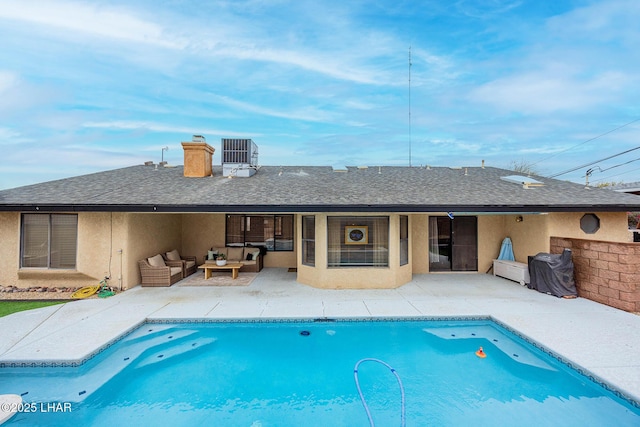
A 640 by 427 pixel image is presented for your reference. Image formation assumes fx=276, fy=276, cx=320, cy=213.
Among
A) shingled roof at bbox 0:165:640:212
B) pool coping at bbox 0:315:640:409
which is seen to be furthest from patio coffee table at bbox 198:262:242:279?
pool coping at bbox 0:315:640:409

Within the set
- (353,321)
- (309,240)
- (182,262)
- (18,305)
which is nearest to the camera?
(353,321)

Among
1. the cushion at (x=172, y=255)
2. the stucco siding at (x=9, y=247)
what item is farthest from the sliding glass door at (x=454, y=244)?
the stucco siding at (x=9, y=247)

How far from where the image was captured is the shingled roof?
329 inches

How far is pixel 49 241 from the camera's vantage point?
903cm

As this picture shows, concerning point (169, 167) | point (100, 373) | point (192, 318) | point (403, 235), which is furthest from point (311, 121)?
point (100, 373)

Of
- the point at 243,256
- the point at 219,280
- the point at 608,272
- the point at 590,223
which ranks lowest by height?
the point at 219,280

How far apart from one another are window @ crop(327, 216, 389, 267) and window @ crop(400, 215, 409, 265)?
70cm

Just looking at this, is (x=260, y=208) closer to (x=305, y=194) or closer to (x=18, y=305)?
(x=305, y=194)

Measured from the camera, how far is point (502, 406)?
168 inches

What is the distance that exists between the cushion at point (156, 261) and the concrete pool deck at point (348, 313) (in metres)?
0.96

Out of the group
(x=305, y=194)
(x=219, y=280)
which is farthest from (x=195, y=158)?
(x=305, y=194)

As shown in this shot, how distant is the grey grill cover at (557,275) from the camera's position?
8438mm

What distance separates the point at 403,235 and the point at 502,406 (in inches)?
240

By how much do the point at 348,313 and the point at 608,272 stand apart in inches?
287
